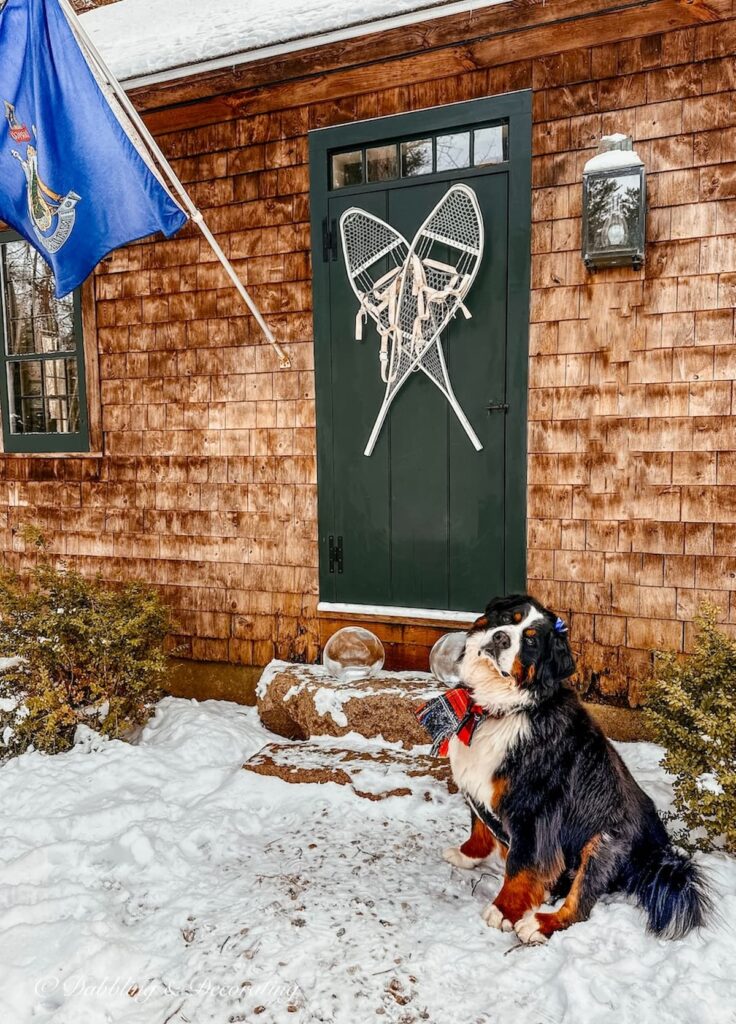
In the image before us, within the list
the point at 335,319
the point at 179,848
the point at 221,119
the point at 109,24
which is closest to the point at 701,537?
the point at 335,319

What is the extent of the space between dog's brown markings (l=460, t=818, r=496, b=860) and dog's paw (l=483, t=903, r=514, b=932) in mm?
287

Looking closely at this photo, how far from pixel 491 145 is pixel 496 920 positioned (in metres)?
3.48

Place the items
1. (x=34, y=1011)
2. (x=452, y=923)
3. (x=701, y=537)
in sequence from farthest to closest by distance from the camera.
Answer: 1. (x=701, y=537)
2. (x=452, y=923)
3. (x=34, y=1011)

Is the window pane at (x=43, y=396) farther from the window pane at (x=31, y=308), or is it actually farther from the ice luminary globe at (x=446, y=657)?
the ice luminary globe at (x=446, y=657)

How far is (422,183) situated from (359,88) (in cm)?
64

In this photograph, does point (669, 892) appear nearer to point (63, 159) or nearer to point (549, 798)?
point (549, 798)

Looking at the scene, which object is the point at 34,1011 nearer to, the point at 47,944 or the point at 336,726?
Answer: the point at 47,944

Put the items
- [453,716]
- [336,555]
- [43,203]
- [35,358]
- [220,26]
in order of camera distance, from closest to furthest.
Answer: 1. [453,716]
2. [43,203]
3. [220,26]
4. [336,555]
5. [35,358]

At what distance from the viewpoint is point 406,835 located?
8.59 ft

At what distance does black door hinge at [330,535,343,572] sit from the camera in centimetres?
396

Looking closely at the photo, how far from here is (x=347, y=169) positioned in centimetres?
381

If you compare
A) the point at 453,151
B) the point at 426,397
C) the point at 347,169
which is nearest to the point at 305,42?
the point at 347,169

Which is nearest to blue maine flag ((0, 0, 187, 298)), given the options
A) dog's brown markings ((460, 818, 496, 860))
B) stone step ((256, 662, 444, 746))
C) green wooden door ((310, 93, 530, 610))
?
green wooden door ((310, 93, 530, 610))

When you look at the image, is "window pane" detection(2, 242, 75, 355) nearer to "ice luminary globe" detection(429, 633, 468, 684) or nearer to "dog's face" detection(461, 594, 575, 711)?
"ice luminary globe" detection(429, 633, 468, 684)
